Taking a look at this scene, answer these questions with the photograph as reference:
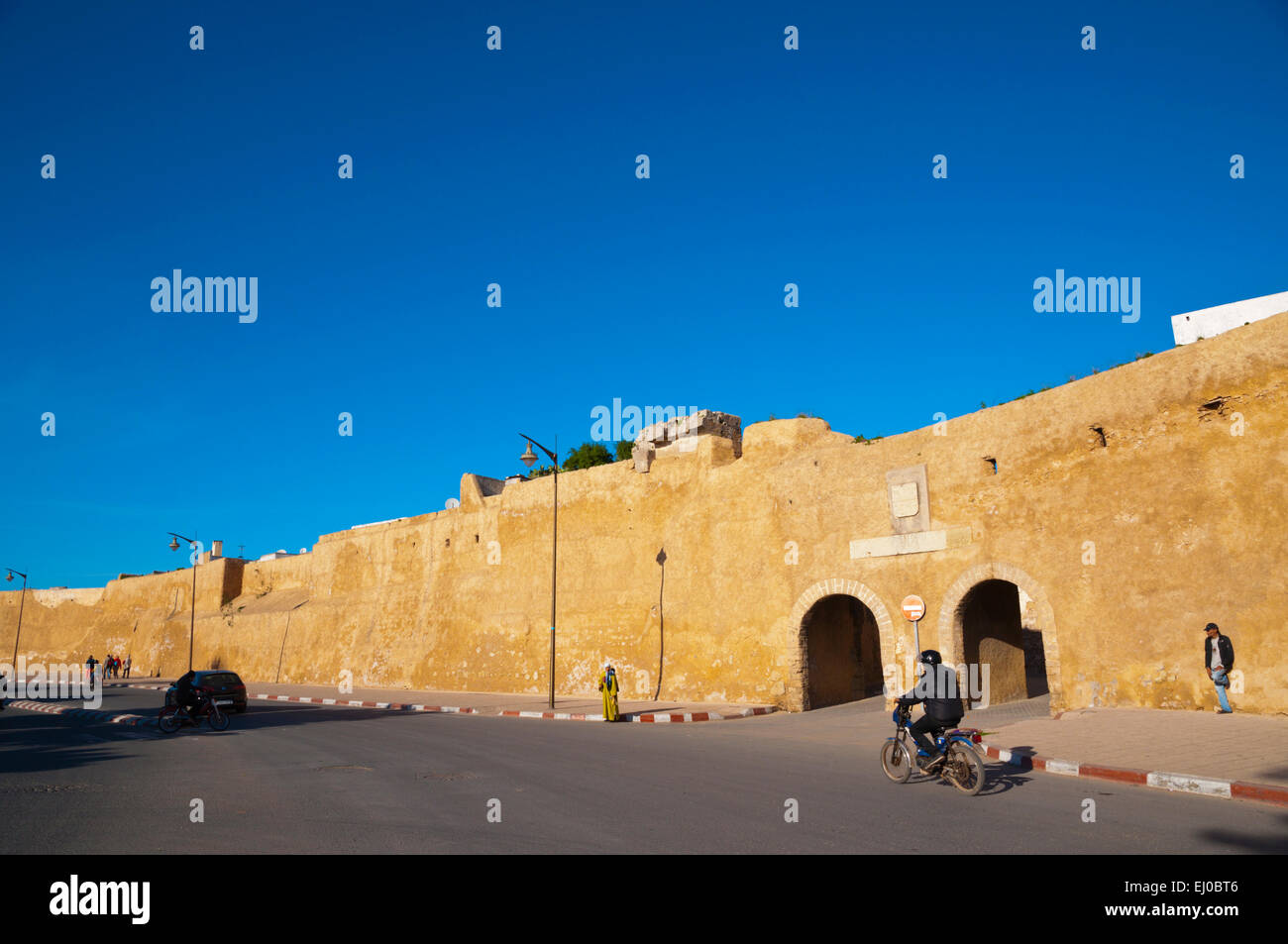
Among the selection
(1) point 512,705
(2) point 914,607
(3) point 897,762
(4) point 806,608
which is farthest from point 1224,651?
(1) point 512,705

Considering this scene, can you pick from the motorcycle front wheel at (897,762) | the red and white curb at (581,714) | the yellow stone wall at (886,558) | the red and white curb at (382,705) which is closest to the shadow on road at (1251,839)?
the motorcycle front wheel at (897,762)

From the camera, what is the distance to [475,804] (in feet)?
25.9

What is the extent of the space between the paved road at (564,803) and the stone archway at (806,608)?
5182 millimetres

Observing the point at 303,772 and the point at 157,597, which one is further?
the point at 157,597

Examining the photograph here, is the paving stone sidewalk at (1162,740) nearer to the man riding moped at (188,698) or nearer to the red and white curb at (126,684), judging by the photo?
the man riding moped at (188,698)

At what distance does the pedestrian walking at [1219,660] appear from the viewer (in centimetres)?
1220

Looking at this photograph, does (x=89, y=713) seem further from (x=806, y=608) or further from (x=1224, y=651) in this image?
(x=1224, y=651)

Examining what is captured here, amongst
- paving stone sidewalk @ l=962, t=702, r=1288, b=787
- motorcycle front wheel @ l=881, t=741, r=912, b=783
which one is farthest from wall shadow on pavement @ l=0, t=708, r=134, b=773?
paving stone sidewalk @ l=962, t=702, r=1288, b=787

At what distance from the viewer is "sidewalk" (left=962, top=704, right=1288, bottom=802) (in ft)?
27.9

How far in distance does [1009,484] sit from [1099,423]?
200 cm

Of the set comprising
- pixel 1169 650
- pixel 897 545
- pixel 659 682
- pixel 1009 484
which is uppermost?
pixel 1009 484

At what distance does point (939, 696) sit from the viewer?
28.5ft
